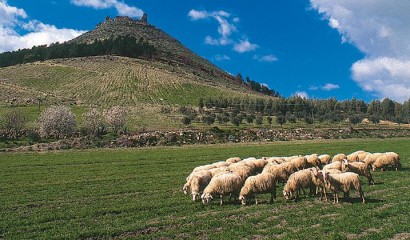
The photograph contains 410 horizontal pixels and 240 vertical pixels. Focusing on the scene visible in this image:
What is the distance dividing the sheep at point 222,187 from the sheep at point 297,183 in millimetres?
2644

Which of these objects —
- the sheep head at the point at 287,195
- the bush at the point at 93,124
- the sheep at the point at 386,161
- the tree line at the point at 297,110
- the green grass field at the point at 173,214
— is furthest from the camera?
the tree line at the point at 297,110

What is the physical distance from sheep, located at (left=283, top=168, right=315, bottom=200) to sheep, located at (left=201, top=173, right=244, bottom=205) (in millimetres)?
2644

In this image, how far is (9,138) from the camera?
73.3 m

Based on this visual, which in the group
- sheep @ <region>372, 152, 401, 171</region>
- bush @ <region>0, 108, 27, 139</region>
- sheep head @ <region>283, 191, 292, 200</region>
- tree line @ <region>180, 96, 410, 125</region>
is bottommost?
sheep head @ <region>283, 191, 292, 200</region>

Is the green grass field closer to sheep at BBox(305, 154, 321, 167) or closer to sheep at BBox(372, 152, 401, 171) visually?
sheep at BBox(372, 152, 401, 171)

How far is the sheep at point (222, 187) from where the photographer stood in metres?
20.4

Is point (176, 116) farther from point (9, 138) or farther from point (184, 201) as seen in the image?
point (184, 201)

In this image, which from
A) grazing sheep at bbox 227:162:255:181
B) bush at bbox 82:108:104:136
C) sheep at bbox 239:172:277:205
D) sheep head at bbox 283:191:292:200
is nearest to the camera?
sheep at bbox 239:172:277:205

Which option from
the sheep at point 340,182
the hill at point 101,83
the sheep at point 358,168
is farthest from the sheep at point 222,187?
the hill at point 101,83

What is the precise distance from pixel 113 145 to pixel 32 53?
148 metres

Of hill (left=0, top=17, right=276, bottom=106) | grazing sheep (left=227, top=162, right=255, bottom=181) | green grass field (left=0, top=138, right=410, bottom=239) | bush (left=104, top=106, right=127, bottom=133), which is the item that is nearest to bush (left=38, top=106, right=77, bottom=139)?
bush (left=104, top=106, right=127, bottom=133)

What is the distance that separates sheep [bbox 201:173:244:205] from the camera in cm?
2036

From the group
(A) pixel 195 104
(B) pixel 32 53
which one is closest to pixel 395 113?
(A) pixel 195 104

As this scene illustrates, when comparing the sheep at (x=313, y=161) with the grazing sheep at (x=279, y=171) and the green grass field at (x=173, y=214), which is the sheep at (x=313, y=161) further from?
the grazing sheep at (x=279, y=171)
